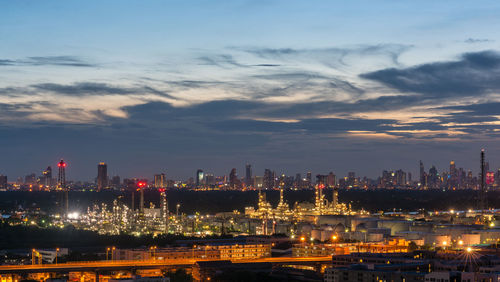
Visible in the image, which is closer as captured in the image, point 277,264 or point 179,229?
point 277,264

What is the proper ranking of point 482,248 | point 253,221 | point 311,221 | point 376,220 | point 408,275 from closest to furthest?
1. point 408,275
2. point 482,248
3. point 376,220
4. point 253,221
5. point 311,221

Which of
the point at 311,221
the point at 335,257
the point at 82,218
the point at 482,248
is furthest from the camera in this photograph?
the point at 82,218

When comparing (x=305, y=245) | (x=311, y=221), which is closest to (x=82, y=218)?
(x=311, y=221)

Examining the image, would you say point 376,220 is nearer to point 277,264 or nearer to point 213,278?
point 277,264

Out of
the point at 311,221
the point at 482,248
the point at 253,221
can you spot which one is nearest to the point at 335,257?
the point at 482,248

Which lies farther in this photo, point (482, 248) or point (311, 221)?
point (311, 221)

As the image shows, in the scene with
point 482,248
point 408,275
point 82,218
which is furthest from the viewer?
point 82,218

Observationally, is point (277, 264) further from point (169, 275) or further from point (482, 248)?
point (482, 248)

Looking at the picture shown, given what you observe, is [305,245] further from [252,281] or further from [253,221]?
[253,221]

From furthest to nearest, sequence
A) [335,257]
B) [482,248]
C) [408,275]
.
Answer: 1. [482,248]
2. [335,257]
3. [408,275]
